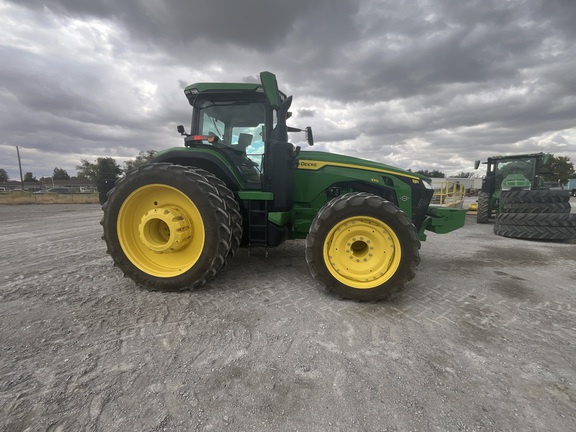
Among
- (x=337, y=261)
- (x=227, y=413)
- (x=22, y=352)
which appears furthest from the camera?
(x=337, y=261)

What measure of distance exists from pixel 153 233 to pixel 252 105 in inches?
81.0

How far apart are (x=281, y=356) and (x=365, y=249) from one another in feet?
5.05

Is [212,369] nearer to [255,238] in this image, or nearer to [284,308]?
[284,308]

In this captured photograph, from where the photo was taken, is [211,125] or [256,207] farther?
[211,125]

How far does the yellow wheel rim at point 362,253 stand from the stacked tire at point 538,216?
5693 mm

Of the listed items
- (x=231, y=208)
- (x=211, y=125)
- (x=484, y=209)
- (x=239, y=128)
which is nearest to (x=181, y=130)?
(x=211, y=125)

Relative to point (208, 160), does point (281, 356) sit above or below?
below

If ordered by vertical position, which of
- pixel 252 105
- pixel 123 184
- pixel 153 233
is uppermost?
pixel 252 105

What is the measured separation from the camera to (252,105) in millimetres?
3791

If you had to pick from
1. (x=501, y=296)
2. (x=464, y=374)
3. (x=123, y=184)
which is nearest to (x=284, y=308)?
(x=464, y=374)

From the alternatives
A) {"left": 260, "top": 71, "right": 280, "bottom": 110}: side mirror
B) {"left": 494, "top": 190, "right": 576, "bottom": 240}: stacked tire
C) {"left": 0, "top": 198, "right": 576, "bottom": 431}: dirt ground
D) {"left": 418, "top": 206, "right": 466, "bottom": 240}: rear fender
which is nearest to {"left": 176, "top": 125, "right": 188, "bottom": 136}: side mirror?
{"left": 260, "top": 71, "right": 280, "bottom": 110}: side mirror

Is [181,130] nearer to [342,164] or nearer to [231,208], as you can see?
[231,208]

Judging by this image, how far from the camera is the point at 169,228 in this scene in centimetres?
315

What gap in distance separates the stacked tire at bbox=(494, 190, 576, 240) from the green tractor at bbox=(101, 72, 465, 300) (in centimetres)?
401
